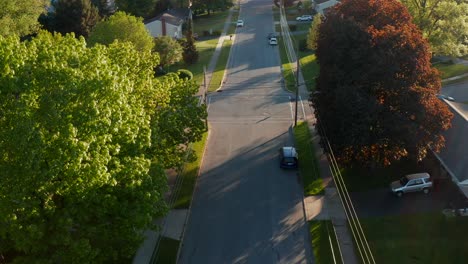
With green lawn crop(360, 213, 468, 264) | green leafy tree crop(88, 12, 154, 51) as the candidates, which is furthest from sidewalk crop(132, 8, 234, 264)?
green leafy tree crop(88, 12, 154, 51)

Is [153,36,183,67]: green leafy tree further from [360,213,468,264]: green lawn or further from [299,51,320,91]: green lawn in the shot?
[360,213,468,264]: green lawn

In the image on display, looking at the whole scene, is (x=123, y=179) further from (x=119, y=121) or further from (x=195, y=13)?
(x=195, y=13)

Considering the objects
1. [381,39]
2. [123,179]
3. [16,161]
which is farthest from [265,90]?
[16,161]

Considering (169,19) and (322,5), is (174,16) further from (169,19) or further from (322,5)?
(322,5)

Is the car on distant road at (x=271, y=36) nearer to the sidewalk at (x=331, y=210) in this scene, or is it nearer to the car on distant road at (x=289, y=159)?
the sidewalk at (x=331, y=210)

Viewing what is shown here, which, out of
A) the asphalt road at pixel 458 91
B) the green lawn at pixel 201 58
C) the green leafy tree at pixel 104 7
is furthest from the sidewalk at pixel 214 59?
the asphalt road at pixel 458 91
